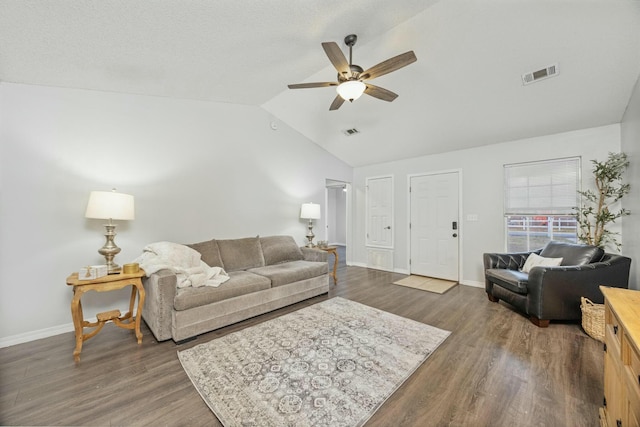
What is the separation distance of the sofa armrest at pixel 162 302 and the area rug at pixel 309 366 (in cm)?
36

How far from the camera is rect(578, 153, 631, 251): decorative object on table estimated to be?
125 inches

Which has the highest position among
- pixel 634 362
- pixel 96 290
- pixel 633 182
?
pixel 633 182

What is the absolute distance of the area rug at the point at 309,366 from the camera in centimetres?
160

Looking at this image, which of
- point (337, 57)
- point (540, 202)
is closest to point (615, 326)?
point (337, 57)

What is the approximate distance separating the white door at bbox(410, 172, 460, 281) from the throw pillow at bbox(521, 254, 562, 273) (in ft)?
3.98

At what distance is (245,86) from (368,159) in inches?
121

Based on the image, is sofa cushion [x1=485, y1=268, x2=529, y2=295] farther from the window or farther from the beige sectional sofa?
the beige sectional sofa

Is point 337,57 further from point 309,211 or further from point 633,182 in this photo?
point 633,182

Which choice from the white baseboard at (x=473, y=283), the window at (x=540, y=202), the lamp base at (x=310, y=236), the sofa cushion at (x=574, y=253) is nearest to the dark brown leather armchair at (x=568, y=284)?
the sofa cushion at (x=574, y=253)

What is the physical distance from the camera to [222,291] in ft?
8.86

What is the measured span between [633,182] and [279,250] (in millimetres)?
4382

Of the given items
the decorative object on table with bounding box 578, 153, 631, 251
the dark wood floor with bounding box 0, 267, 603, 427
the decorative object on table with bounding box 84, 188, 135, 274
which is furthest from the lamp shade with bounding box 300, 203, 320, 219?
the decorative object on table with bounding box 578, 153, 631, 251

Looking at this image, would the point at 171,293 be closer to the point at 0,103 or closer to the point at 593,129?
the point at 0,103

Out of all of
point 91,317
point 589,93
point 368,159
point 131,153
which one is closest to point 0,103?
point 131,153
